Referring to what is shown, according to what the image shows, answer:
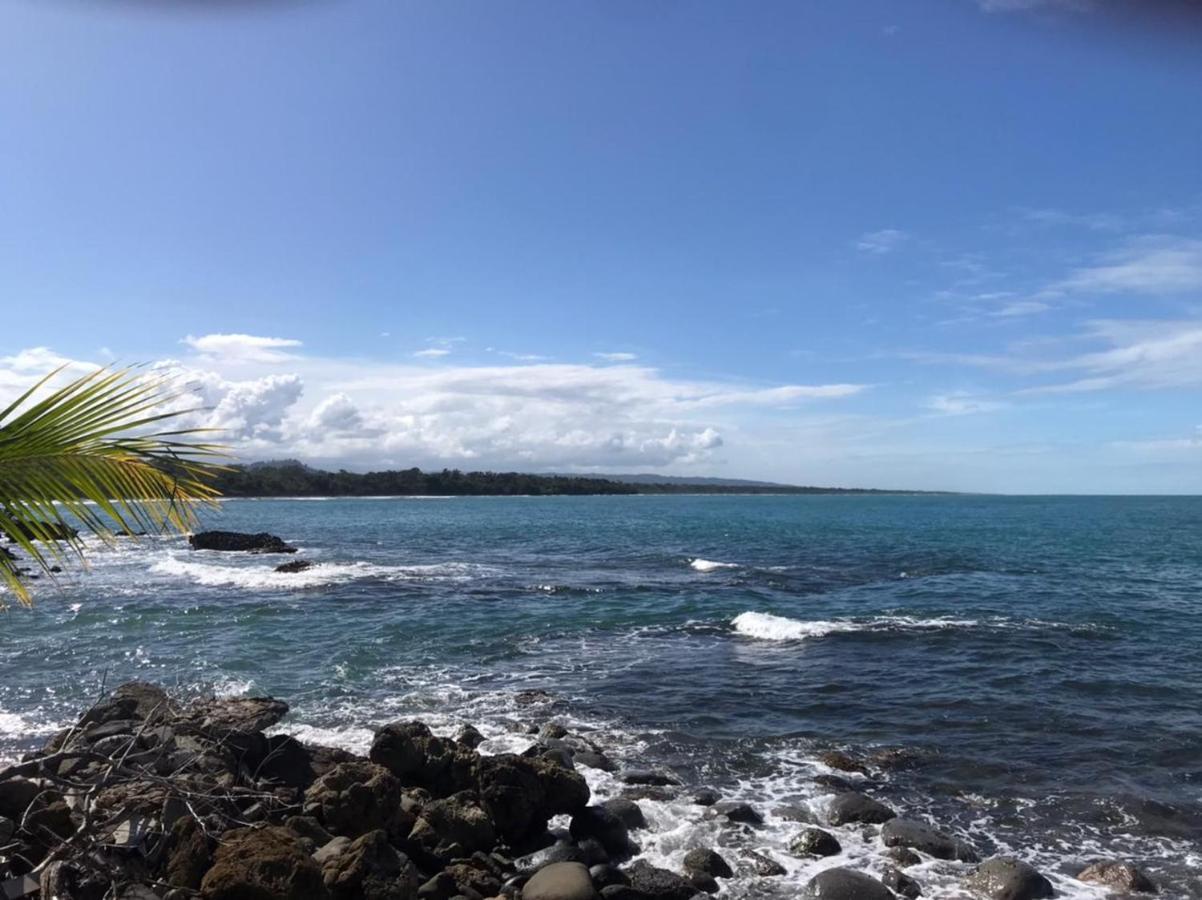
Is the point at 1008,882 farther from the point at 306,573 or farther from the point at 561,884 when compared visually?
the point at 306,573

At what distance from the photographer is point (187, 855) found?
348 inches

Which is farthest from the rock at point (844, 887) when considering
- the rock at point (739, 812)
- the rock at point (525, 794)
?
the rock at point (525, 794)

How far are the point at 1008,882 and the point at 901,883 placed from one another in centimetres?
131

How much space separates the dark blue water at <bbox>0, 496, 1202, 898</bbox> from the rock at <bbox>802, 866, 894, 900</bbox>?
312mm

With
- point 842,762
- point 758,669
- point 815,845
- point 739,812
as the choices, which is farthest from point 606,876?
point 758,669

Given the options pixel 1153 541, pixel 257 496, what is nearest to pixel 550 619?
pixel 1153 541

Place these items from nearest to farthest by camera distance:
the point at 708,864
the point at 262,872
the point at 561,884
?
the point at 262,872
the point at 561,884
the point at 708,864

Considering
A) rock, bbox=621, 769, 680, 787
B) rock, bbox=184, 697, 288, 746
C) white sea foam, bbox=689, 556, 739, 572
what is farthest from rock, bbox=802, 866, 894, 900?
white sea foam, bbox=689, 556, 739, 572

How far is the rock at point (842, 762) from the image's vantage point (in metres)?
14.7

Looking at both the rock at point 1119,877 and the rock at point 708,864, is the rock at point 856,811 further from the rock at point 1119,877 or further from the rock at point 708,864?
the rock at point 1119,877

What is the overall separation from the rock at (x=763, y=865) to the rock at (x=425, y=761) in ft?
13.5

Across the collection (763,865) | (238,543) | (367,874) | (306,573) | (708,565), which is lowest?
(238,543)

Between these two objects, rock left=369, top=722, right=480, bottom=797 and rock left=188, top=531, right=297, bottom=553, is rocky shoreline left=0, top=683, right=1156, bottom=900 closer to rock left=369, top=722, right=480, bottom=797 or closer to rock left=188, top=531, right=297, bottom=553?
rock left=369, top=722, right=480, bottom=797

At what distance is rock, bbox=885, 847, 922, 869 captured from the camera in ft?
37.2
